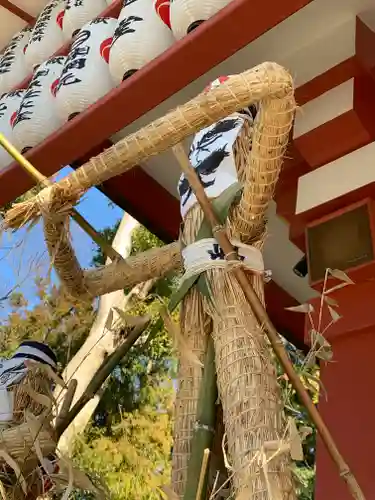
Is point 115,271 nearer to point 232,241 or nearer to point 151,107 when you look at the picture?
point 232,241

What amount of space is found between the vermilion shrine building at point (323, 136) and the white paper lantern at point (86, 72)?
0.16ft

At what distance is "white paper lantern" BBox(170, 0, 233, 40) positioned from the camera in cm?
142

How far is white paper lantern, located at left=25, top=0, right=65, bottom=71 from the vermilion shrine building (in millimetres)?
530

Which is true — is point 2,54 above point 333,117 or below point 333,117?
above

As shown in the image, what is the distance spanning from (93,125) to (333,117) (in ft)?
1.78

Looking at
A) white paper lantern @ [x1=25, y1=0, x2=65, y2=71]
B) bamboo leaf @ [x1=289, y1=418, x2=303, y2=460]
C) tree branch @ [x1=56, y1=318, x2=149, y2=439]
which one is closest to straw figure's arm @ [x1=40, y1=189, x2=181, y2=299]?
tree branch @ [x1=56, y1=318, x2=149, y2=439]

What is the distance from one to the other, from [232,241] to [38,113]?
3.33 feet

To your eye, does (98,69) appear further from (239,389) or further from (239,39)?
(239,389)

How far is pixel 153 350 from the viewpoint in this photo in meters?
3.93

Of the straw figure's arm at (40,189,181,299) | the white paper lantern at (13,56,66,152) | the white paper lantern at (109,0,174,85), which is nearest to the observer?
the straw figure's arm at (40,189,181,299)

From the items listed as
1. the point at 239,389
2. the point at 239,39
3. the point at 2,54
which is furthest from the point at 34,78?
the point at 239,389

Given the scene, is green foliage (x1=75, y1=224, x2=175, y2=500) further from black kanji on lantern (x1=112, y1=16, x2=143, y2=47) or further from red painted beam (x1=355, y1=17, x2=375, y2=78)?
red painted beam (x1=355, y1=17, x2=375, y2=78)

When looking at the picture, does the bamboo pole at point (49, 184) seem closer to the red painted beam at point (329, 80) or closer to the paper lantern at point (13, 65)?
the red painted beam at point (329, 80)

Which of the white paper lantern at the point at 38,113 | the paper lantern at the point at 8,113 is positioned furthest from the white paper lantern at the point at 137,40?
the paper lantern at the point at 8,113
